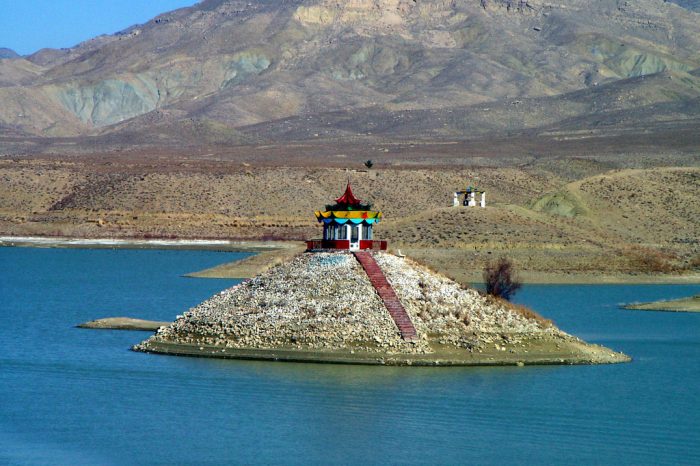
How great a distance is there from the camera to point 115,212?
119 m

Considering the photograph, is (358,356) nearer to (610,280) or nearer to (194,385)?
(194,385)

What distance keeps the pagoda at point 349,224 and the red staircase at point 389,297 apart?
1.13 metres

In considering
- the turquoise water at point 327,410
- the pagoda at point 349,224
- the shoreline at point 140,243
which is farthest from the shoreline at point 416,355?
the shoreline at point 140,243

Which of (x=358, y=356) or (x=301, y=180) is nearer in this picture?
(x=358, y=356)

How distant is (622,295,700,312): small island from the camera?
65562mm

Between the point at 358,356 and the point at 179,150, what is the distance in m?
149

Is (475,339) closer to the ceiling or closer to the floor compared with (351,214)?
closer to the floor

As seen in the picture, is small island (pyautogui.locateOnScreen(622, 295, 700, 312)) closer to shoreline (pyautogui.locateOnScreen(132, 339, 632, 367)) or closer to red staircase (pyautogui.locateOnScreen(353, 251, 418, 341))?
shoreline (pyautogui.locateOnScreen(132, 339, 632, 367))

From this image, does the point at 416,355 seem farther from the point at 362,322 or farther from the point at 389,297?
the point at 389,297

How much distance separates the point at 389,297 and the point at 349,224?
160 inches

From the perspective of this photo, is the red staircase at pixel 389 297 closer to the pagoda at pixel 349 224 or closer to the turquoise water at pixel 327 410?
the pagoda at pixel 349 224

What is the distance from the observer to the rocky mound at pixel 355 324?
4122cm

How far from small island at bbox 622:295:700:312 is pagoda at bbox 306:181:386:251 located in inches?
913

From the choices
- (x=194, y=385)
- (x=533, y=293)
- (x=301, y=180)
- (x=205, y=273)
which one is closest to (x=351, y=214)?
(x=194, y=385)
